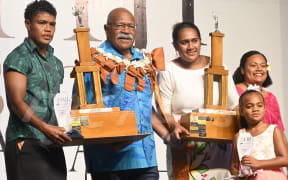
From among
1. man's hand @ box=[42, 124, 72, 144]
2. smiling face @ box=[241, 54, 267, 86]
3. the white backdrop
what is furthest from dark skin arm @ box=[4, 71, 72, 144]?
smiling face @ box=[241, 54, 267, 86]

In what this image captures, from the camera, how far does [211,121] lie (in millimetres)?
1903

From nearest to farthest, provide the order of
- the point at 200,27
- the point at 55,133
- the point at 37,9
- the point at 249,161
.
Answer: the point at 55,133, the point at 37,9, the point at 249,161, the point at 200,27

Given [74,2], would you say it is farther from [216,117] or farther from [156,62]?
[216,117]

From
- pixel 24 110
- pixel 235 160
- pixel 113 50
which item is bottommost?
pixel 235 160

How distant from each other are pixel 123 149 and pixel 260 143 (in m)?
0.48

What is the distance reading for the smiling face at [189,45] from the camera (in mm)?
1951

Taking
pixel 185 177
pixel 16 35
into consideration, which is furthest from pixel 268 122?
pixel 16 35

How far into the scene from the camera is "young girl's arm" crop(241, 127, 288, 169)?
1891 millimetres

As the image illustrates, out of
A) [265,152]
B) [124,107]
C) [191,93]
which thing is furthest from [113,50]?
[265,152]

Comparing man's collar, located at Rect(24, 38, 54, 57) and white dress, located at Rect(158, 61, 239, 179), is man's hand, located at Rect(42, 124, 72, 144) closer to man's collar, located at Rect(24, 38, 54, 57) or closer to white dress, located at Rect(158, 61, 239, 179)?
man's collar, located at Rect(24, 38, 54, 57)

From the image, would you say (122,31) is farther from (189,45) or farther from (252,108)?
(252,108)

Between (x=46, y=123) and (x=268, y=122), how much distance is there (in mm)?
803

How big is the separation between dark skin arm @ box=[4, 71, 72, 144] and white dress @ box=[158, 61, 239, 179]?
1.37 ft

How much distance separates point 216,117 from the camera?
1911 millimetres
